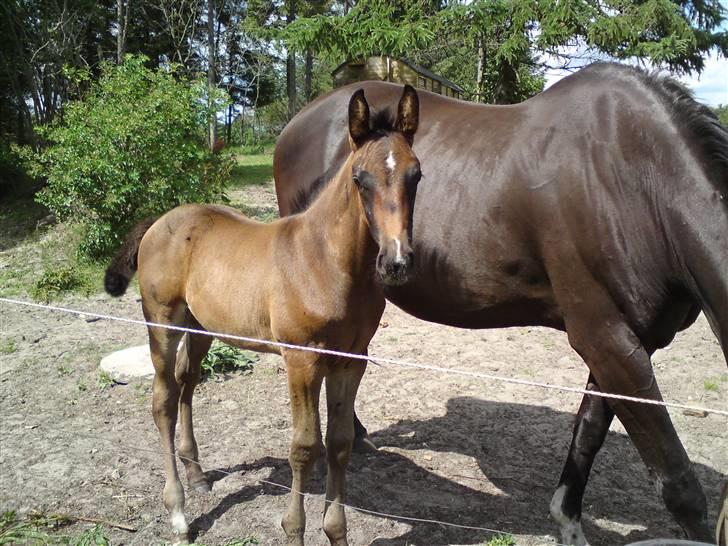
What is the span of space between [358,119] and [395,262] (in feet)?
2.13

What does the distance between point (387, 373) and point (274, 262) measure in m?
2.66

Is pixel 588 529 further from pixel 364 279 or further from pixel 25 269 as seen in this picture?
pixel 25 269

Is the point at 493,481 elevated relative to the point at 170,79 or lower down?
lower down

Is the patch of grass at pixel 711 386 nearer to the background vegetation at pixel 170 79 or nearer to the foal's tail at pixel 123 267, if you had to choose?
the background vegetation at pixel 170 79

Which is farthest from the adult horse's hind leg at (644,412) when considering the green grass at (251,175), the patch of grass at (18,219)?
the green grass at (251,175)

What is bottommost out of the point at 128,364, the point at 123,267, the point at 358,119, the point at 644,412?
the point at 128,364

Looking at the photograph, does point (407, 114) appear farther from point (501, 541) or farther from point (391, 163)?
point (501, 541)

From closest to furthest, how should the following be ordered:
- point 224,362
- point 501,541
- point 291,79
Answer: point 501,541, point 224,362, point 291,79

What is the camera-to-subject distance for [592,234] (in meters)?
2.60

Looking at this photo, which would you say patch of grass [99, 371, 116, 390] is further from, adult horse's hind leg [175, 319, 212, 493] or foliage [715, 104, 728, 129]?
foliage [715, 104, 728, 129]

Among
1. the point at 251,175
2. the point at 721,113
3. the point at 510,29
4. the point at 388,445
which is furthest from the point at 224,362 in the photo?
the point at 251,175

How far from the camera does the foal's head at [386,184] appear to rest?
2025mm

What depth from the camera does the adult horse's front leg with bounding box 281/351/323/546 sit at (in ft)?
8.20

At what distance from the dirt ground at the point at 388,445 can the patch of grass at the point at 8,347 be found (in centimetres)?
2
